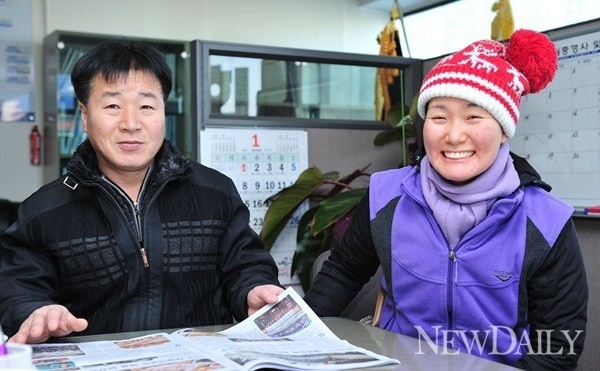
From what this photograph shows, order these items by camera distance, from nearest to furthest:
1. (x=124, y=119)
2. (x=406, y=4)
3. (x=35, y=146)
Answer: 1. (x=124, y=119)
2. (x=35, y=146)
3. (x=406, y=4)

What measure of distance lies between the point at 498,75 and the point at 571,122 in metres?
0.50

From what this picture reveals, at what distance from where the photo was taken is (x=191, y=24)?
13.9 feet

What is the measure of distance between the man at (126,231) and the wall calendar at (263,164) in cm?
51

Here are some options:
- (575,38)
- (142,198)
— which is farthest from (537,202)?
(142,198)

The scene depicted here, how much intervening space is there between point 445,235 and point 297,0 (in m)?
3.53

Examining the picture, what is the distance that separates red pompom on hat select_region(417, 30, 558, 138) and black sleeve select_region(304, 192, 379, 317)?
26 centimetres

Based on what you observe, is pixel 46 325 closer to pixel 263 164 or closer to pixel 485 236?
pixel 485 236

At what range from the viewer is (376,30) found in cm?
485

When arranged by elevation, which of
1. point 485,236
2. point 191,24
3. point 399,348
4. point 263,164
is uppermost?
point 191,24

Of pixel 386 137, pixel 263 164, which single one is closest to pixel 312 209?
pixel 263 164

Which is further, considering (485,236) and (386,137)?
(386,137)

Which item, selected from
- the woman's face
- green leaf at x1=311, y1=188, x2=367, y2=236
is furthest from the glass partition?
the woman's face

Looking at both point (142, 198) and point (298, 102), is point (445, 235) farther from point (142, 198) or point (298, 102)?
point (298, 102)

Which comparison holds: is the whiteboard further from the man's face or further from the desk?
the man's face
